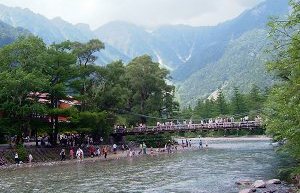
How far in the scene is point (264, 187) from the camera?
28.8 m

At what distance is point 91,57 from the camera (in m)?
71.4

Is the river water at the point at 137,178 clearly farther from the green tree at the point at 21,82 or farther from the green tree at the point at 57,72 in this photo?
the green tree at the point at 57,72

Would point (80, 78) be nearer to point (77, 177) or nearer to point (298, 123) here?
point (77, 177)

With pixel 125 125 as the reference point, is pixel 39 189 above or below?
below

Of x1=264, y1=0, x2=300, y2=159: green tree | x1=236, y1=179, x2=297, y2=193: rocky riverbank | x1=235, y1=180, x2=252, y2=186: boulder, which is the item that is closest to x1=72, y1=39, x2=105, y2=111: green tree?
x1=235, y1=180, x2=252, y2=186: boulder

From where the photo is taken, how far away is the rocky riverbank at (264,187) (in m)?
27.0

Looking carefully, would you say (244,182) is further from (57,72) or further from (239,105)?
(239,105)

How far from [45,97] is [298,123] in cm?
4344

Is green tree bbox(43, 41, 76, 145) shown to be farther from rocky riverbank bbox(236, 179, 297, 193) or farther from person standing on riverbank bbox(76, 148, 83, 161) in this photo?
rocky riverbank bbox(236, 179, 297, 193)

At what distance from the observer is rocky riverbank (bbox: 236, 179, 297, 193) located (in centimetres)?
2705

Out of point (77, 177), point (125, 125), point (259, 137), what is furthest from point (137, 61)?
point (77, 177)

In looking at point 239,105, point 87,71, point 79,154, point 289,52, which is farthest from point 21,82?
point 239,105

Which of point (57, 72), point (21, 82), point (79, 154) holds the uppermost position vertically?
point (57, 72)

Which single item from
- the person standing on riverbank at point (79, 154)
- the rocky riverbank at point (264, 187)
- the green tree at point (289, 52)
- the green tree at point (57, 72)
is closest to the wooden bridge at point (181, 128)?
the green tree at point (57, 72)
